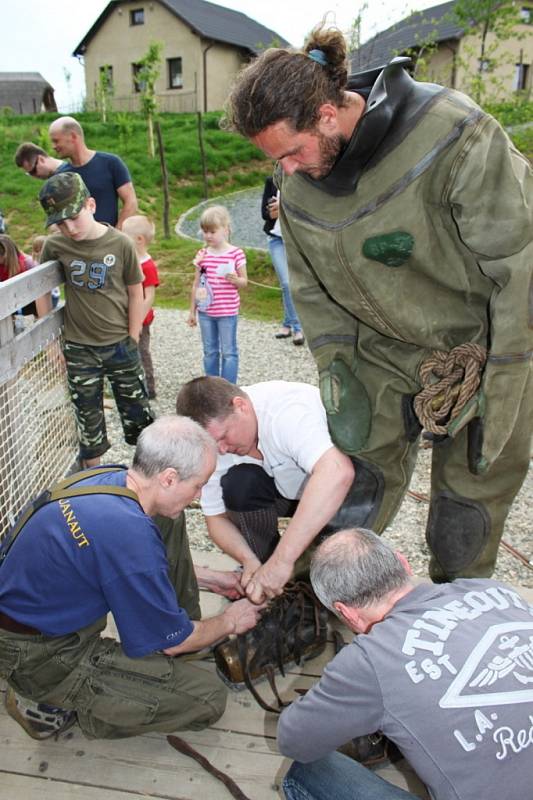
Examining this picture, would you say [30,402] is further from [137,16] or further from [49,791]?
[137,16]

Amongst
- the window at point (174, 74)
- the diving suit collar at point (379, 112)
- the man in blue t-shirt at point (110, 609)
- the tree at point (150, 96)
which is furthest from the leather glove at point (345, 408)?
the window at point (174, 74)

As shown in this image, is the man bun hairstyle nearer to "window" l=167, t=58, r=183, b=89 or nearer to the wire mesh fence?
the wire mesh fence

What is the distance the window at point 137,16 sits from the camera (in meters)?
33.5

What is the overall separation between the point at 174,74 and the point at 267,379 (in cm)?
3103

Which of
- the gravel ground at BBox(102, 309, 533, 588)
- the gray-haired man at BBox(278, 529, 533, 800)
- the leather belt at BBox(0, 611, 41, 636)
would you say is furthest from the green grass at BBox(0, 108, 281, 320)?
the gray-haired man at BBox(278, 529, 533, 800)

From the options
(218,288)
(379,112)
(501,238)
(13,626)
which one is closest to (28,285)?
(13,626)

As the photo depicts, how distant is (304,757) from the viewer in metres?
1.60

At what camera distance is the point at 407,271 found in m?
→ 1.97

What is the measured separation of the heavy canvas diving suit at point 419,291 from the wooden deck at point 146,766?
78 cm

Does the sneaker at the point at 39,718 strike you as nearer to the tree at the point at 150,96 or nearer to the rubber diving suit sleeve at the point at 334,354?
the rubber diving suit sleeve at the point at 334,354

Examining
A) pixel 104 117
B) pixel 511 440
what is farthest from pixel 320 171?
pixel 104 117

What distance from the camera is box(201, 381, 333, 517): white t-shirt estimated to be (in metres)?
2.29

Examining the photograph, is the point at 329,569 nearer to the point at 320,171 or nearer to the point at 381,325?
the point at 381,325

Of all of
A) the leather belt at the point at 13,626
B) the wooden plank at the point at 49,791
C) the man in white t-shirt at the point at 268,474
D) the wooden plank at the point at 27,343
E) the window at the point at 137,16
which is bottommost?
the wooden plank at the point at 49,791
